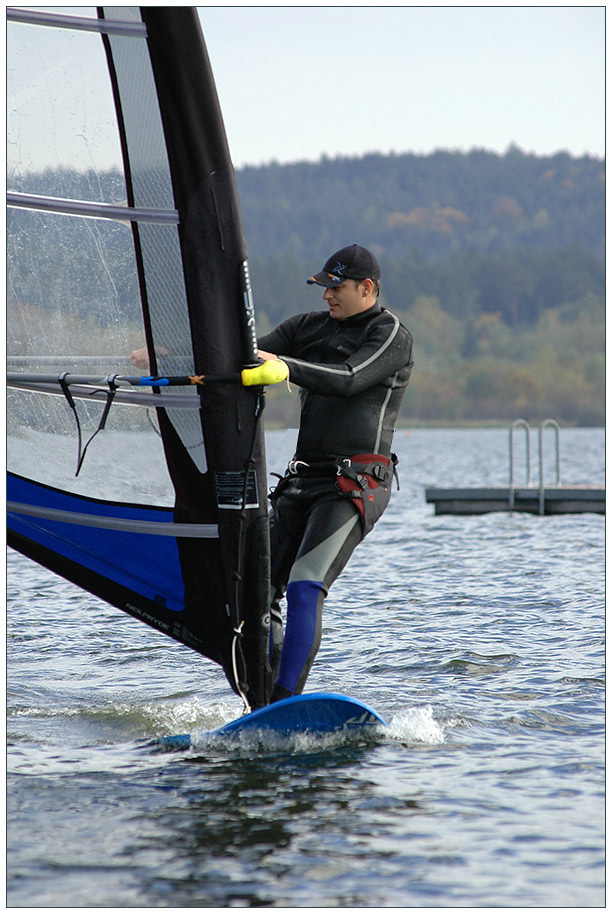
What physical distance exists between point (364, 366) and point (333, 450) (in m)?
0.49

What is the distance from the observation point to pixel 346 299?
5.36 m

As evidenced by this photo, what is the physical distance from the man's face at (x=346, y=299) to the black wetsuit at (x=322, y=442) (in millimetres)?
45

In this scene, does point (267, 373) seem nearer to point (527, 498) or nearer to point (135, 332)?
point (135, 332)

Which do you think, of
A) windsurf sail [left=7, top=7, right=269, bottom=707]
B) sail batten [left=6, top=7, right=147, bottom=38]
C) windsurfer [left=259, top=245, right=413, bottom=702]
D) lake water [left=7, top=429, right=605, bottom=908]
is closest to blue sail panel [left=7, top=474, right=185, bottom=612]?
windsurf sail [left=7, top=7, right=269, bottom=707]

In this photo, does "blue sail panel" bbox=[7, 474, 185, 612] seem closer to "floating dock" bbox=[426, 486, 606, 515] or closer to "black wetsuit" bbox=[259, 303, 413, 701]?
"black wetsuit" bbox=[259, 303, 413, 701]

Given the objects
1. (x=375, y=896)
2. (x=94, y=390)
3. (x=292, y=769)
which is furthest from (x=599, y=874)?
(x=94, y=390)

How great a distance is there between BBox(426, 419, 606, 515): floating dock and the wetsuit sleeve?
12073mm

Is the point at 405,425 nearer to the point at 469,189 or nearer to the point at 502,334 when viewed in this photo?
the point at 502,334

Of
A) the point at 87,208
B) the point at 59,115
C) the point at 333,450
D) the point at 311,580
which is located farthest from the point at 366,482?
the point at 59,115

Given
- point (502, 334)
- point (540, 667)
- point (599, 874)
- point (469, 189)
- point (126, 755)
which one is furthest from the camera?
point (469, 189)

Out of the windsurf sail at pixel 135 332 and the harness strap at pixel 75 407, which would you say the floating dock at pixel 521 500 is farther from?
the harness strap at pixel 75 407

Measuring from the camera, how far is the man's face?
17.5ft

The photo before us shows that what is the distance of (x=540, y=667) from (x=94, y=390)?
3831mm

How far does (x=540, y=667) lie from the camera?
7.52m
